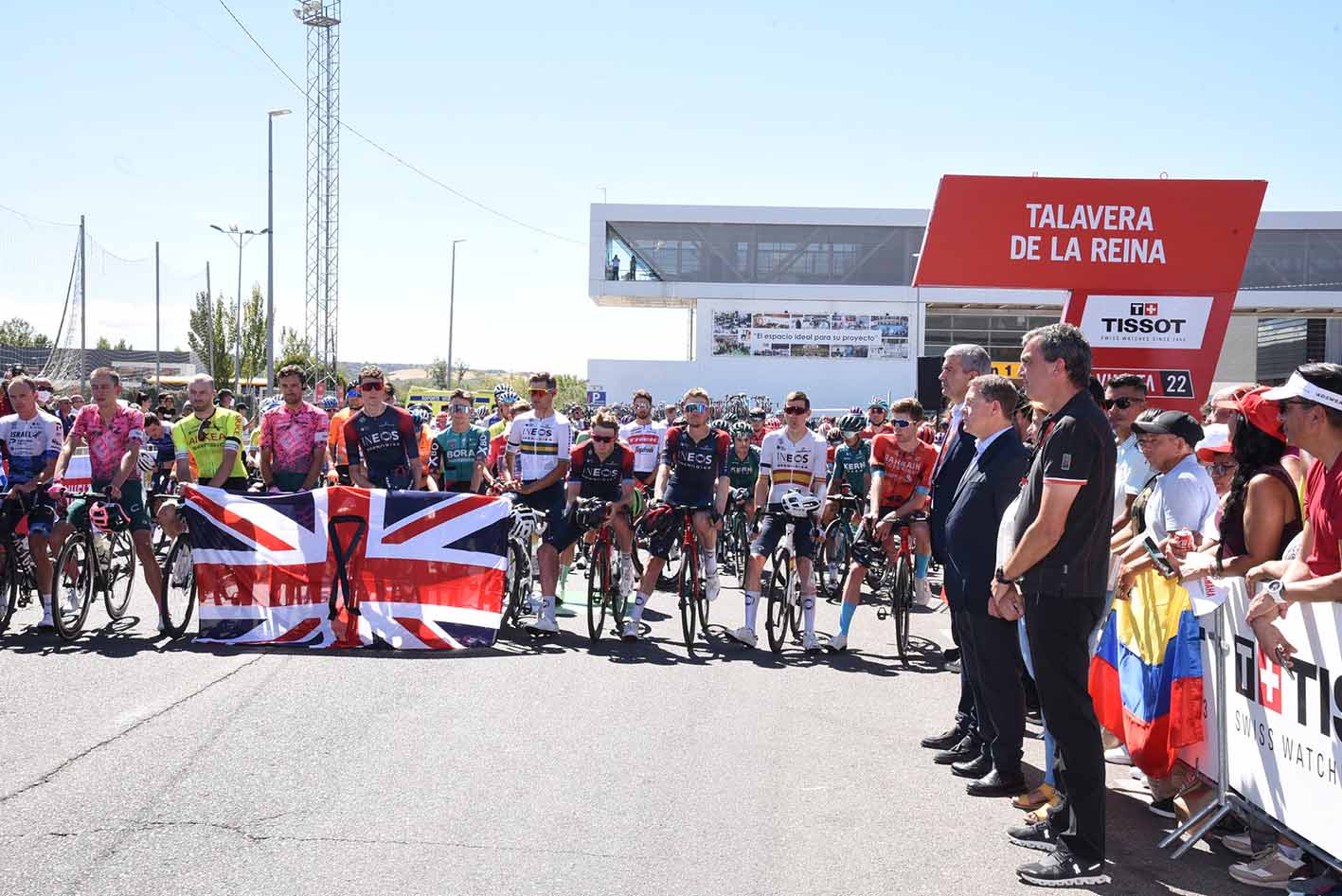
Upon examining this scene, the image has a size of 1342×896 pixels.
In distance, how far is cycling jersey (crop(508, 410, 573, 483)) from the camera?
10352mm

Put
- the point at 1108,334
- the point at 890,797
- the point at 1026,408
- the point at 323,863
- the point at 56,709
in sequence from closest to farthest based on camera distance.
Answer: the point at 323,863 < the point at 890,797 < the point at 56,709 < the point at 1026,408 < the point at 1108,334

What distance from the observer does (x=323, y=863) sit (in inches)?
178

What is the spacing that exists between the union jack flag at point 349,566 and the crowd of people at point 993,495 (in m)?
0.47

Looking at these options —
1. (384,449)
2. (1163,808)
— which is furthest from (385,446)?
(1163,808)

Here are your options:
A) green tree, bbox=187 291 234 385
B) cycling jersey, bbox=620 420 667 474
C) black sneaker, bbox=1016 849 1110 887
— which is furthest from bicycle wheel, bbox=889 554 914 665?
green tree, bbox=187 291 234 385

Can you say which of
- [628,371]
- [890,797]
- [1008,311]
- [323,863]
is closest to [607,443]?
[890,797]

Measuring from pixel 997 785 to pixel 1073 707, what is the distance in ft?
3.86

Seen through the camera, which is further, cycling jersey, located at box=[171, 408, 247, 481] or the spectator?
cycling jersey, located at box=[171, 408, 247, 481]

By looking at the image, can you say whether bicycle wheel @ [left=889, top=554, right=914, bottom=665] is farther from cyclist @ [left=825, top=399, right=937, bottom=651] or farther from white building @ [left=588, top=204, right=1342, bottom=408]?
white building @ [left=588, top=204, right=1342, bottom=408]

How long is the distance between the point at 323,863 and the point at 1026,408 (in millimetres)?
6500

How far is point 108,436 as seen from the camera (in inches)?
377

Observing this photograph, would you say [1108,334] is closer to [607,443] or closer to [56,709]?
[607,443]

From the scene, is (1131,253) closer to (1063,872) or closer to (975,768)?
(975,768)

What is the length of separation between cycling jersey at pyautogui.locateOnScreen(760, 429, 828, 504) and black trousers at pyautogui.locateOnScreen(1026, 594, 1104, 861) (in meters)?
4.76
